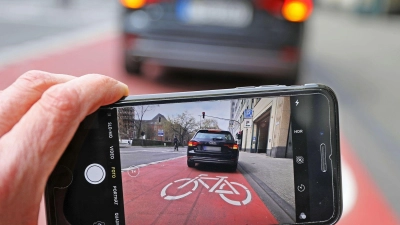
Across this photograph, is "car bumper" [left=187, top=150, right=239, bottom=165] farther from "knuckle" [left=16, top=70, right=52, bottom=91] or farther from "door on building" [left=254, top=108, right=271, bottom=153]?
"knuckle" [left=16, top=70, right=52, bottom=91]

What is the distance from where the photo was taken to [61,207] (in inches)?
59.2

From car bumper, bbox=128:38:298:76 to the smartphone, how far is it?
2.56 m

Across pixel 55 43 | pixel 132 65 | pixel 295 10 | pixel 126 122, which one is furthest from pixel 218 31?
pixel 55 43

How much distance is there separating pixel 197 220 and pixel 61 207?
56 centimetres

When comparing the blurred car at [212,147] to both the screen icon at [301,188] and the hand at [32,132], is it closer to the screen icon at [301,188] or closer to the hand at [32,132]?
the screen icon at [301,188]

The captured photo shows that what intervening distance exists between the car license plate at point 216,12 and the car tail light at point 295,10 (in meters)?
0.37

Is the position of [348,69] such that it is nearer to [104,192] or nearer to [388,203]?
[388,203]

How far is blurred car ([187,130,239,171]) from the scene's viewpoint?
5.24 feet

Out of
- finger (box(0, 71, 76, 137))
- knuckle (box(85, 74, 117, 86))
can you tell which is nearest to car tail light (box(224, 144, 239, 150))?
knuckle (box(85, 74, 117, 86))

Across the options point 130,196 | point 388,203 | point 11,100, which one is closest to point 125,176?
point 130,196

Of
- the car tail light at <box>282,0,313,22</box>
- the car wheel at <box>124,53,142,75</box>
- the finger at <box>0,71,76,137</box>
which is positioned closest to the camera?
the finger at <box>0,71,76,137</box>

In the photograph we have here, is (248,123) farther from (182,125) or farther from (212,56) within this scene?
(212,56)

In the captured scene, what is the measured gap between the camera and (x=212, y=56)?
4.18 meters

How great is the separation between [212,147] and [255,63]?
110 inches
